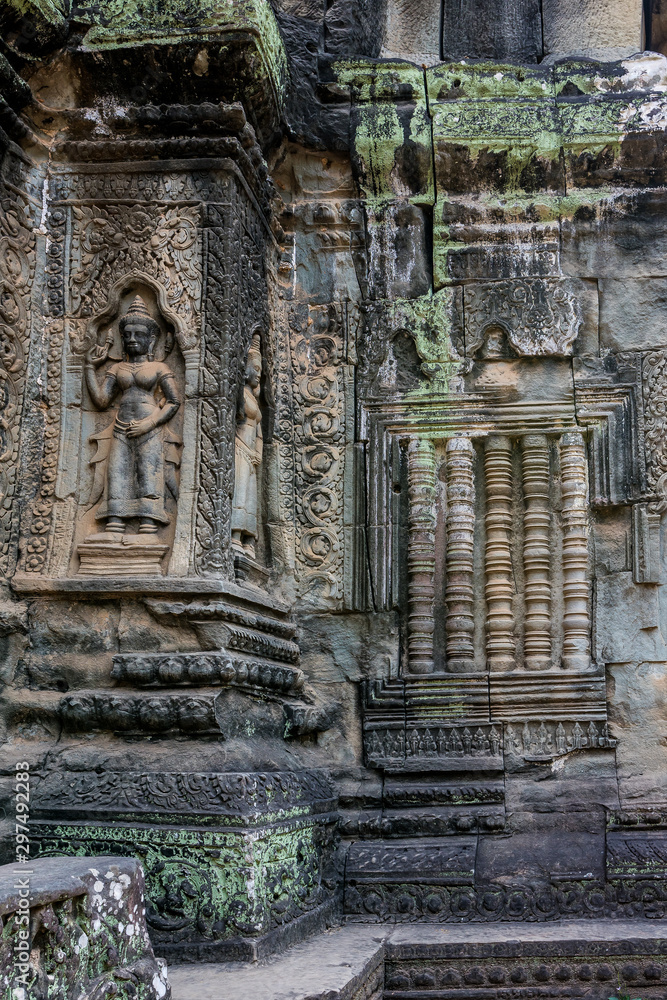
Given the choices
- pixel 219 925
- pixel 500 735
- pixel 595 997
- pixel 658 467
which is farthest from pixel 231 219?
pixel 595 997

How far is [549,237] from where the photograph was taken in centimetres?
664

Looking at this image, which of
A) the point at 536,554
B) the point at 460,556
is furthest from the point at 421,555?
the point at 536,554

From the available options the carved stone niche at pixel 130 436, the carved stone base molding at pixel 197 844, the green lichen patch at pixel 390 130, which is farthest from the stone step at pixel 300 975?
the green lichen patch at pixel 390 130

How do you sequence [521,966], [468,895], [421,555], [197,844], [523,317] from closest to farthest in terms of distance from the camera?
[197,844], [521,966], [468,895], [421,555], [523,317]

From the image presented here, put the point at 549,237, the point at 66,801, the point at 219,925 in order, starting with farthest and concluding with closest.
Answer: the point at 549,237, the point at 66,801, the point at 219,925

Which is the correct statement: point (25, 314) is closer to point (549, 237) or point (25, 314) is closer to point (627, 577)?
point (549, 237)

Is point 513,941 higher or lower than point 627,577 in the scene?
lower

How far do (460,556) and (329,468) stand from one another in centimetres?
97

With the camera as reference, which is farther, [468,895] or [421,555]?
[421,555]

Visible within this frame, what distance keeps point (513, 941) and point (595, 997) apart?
0.47 metres

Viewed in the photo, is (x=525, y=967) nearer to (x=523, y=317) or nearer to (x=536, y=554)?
(x=536, y=554)

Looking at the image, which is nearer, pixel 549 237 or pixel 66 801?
pixel 66 801

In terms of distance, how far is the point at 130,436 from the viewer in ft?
18.3

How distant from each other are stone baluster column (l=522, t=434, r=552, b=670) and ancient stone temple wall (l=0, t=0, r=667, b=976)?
2 cm
